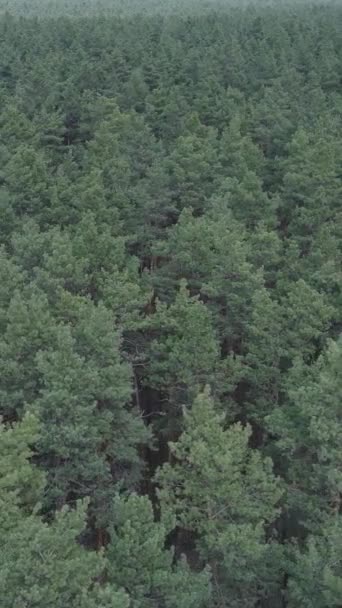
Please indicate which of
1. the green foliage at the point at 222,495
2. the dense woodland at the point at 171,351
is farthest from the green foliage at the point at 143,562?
the green foliage at the point at 222,495

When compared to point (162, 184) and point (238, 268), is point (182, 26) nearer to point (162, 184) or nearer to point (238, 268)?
point (162, 184)

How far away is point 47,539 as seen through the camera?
2125cm

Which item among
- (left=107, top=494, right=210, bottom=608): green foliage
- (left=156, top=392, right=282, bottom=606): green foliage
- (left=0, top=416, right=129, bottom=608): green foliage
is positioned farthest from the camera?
(left=156, top=392, right=282, bottom=606): green foliage

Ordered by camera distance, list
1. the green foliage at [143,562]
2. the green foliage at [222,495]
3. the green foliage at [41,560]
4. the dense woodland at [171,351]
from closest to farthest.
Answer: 1. the green foliage at [41,560]
2. the green foliage at [143,562]
3. the dense woodland at [171,351]
4. the green foliage at [222,495]

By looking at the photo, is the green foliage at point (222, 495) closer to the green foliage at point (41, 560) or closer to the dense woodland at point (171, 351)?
the dense woodland at point (171, 351)

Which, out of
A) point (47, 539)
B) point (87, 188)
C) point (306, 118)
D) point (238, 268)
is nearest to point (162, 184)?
point (87, 188)

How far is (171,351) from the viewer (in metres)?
33.3

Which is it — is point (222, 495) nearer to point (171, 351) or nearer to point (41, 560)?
point (41, 560)

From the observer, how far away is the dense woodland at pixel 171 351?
78.3 feet

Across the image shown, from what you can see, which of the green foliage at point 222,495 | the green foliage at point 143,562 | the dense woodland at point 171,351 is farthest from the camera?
the green foliage at point 222,495

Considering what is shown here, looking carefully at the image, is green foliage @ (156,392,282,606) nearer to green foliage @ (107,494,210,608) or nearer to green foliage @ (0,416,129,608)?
green foliage @ (107,494,210,608)

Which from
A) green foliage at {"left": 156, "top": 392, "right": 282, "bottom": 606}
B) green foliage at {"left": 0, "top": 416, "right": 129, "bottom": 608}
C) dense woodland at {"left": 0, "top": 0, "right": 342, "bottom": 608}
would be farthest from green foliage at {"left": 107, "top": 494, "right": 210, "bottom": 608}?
green foliage at {"left": 156, "top": 392, "right": 282, "bottom": 606}

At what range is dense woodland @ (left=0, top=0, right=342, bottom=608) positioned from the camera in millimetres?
23875

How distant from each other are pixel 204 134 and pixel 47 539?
3556cm
